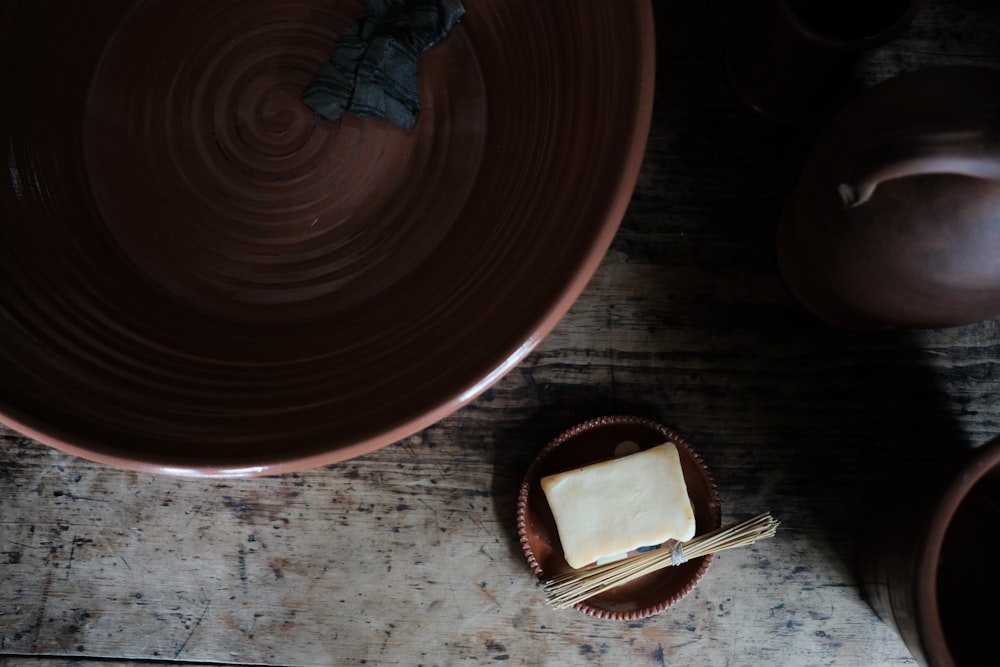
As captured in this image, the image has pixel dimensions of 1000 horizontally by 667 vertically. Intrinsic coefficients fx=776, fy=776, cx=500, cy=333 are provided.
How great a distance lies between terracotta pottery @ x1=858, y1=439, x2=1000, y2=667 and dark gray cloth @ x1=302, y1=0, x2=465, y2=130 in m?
0.49

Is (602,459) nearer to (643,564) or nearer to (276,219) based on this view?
(643,564)

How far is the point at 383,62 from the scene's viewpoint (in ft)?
2.15

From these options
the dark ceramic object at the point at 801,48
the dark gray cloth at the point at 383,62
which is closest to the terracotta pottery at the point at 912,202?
the dark ceramic object at the point at 801,48

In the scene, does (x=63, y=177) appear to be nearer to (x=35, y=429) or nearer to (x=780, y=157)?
(x=35, y=429)

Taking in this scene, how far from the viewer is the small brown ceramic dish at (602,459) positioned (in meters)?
0.62

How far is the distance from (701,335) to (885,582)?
0.23 metres

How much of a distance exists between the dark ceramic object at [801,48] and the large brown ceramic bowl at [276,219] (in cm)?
13

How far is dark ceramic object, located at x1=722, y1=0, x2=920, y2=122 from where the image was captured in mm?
551

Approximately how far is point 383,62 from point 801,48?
331 millimetres

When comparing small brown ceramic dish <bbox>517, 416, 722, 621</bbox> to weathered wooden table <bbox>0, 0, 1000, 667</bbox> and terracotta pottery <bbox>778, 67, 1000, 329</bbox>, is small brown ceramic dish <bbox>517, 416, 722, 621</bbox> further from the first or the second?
terracotta pottery <bbox>778, 67, 1000, 329</bbox>

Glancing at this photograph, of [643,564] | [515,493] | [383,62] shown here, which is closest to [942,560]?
[643,564]

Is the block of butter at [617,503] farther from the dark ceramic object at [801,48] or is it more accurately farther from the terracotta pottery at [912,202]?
the dark ceramic object at [801,48]

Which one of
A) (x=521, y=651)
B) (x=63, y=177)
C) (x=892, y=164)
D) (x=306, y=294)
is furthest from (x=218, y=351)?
(x=892, y=164)

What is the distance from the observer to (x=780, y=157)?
0.68 m
